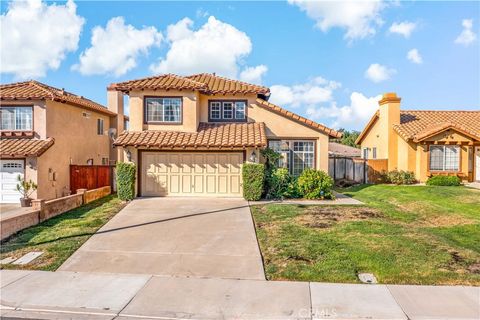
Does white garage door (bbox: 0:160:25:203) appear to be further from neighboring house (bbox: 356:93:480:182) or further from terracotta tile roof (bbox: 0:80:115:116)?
neighboring house (bbox: 356:93:480:182)

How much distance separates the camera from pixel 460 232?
35.0 ft

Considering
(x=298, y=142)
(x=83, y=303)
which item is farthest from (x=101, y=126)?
(x=83, y=303)

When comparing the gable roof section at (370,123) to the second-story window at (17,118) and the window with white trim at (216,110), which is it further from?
the second-story window at (17,118)

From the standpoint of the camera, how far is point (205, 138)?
55.8 feet

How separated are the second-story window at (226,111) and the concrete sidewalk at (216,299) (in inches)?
486

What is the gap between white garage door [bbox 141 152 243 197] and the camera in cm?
1712

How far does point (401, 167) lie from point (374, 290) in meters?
18.5

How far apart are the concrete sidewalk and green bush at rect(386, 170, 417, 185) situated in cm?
1653

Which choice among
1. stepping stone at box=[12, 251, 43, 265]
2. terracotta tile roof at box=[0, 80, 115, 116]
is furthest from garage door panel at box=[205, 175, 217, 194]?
stepping stone at box=[12, 251, 43, 265]

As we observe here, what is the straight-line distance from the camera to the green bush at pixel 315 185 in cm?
1659

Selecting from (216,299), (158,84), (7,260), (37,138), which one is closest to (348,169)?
(158,84)

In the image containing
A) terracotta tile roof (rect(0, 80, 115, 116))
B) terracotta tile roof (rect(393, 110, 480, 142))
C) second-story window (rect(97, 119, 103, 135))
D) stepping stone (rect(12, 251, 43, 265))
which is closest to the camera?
stepping stone (rect(12, 251, 43, 265))

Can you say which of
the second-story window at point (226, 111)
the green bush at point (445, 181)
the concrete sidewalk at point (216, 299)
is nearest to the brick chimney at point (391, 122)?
the green bush at point (445, 181)

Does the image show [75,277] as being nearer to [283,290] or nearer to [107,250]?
[107,250]
